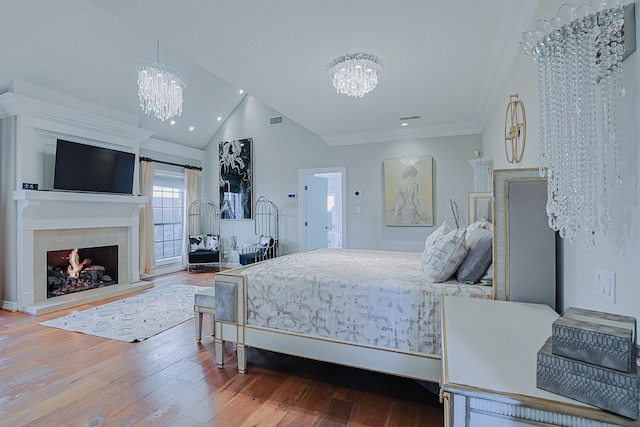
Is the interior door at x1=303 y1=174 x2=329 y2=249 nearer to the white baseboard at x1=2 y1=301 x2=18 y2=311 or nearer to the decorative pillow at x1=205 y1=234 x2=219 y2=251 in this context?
the decorative pillow at x1=205 y1=234 x2=219 y2=251

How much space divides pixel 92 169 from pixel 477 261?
5256 mm

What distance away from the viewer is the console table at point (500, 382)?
771 millimetres

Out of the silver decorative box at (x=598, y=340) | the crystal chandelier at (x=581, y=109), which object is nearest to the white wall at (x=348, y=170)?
the crystal chandelier at (x=581, y=109)

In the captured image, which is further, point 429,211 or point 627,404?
point 429,211

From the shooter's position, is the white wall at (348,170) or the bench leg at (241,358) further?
the white wall at (348,170)

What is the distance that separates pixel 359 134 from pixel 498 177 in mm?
4118

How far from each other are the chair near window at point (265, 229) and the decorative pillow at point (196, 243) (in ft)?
2.98

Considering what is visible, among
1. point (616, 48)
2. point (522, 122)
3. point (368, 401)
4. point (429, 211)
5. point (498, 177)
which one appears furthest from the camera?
point (429, 211)

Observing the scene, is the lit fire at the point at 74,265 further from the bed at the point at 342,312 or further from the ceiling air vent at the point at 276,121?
the ceiling air vent at the point at 276,121

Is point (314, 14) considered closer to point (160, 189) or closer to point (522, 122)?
point (522, 122)

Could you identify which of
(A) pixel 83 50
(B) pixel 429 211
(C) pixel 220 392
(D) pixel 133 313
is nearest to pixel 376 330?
(C) pixel 220 392

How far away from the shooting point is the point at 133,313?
12.9 ft

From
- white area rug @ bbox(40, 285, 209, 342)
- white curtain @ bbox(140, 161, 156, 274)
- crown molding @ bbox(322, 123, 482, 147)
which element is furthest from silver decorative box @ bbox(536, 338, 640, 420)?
white curtain @ bbox(140, 161, 156, 274)

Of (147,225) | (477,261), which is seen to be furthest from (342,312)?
(147,225)
